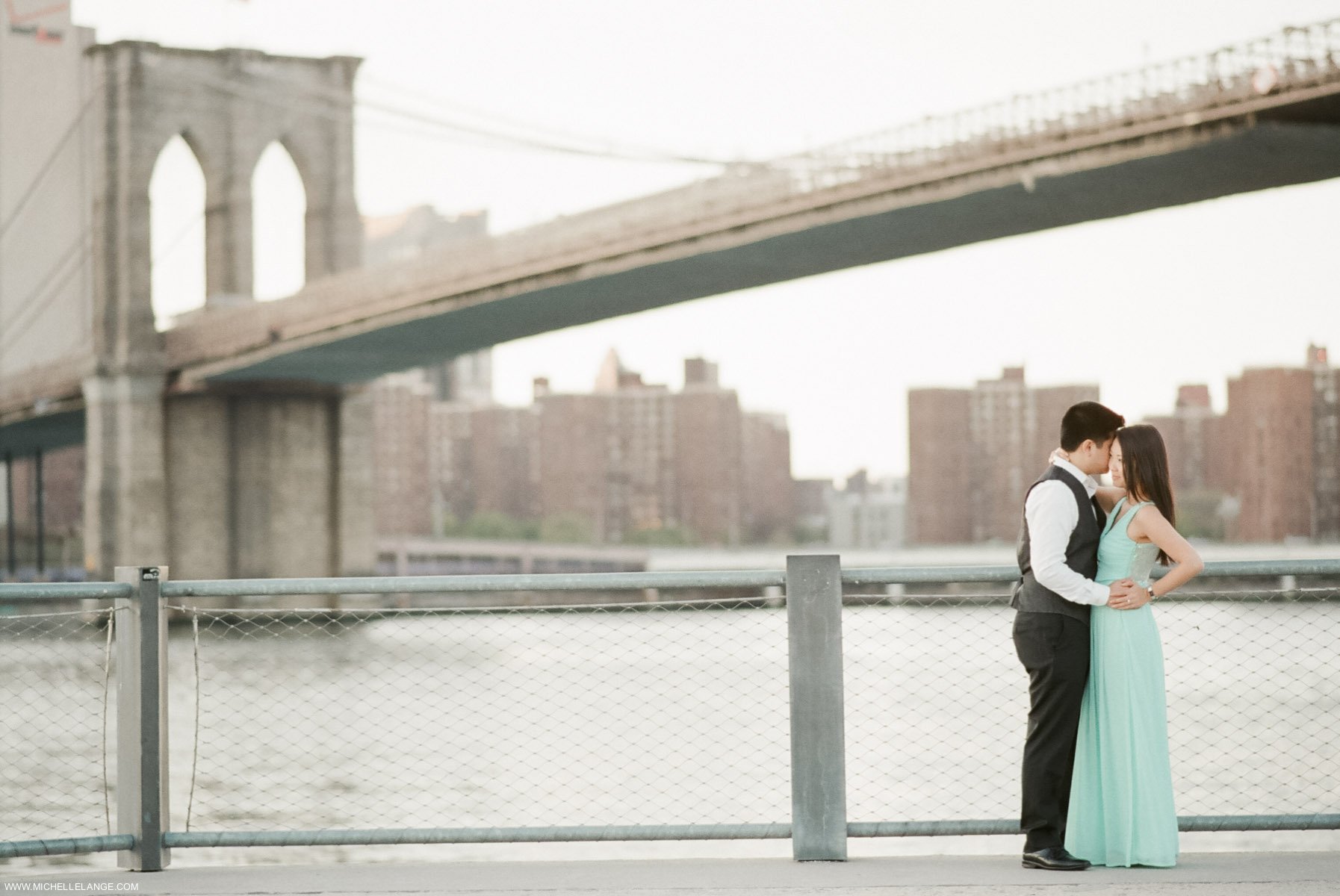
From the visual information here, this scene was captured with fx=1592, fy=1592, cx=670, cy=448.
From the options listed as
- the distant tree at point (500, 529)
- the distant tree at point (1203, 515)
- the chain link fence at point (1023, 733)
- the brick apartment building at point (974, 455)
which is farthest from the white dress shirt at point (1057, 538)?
the distant tree at point (500, 529)

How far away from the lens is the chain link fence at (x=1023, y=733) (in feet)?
37.1

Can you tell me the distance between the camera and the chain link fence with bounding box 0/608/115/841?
1094 centimetres

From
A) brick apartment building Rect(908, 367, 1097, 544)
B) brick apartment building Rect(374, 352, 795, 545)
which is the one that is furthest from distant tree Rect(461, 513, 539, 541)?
brick apartment building Rect(908, 367, 1097, 544)

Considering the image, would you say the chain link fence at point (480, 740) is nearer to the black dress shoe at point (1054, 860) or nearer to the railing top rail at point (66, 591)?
the railing top rail at point (66, 591)

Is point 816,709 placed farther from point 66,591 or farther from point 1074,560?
point 66,591

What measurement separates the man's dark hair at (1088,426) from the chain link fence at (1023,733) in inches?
19.2

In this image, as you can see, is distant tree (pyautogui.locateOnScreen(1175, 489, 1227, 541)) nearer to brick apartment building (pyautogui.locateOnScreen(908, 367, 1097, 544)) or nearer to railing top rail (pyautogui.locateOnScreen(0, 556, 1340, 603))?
brick apartment building (pyautogui.locateOnScreen(908, 367, 1097, 544))

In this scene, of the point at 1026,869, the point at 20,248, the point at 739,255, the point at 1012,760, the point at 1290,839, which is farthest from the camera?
the point at 20,248

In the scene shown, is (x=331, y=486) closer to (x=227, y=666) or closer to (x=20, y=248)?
(x=227, y=666)

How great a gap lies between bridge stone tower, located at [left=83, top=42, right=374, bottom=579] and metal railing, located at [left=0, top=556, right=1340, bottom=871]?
1.85 meters

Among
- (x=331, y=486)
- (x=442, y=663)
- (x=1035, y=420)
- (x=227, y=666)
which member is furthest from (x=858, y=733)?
(x=1035, y=420)

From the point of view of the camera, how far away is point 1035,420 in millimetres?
68625

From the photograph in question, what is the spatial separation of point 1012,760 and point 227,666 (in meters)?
16.5

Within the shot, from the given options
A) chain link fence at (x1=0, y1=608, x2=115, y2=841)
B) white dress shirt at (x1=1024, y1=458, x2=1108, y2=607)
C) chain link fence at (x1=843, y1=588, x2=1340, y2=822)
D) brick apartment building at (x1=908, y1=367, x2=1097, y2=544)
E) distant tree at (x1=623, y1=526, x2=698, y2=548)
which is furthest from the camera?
distant tree at (x1=623, y1=526, x2=698, y2=548)
